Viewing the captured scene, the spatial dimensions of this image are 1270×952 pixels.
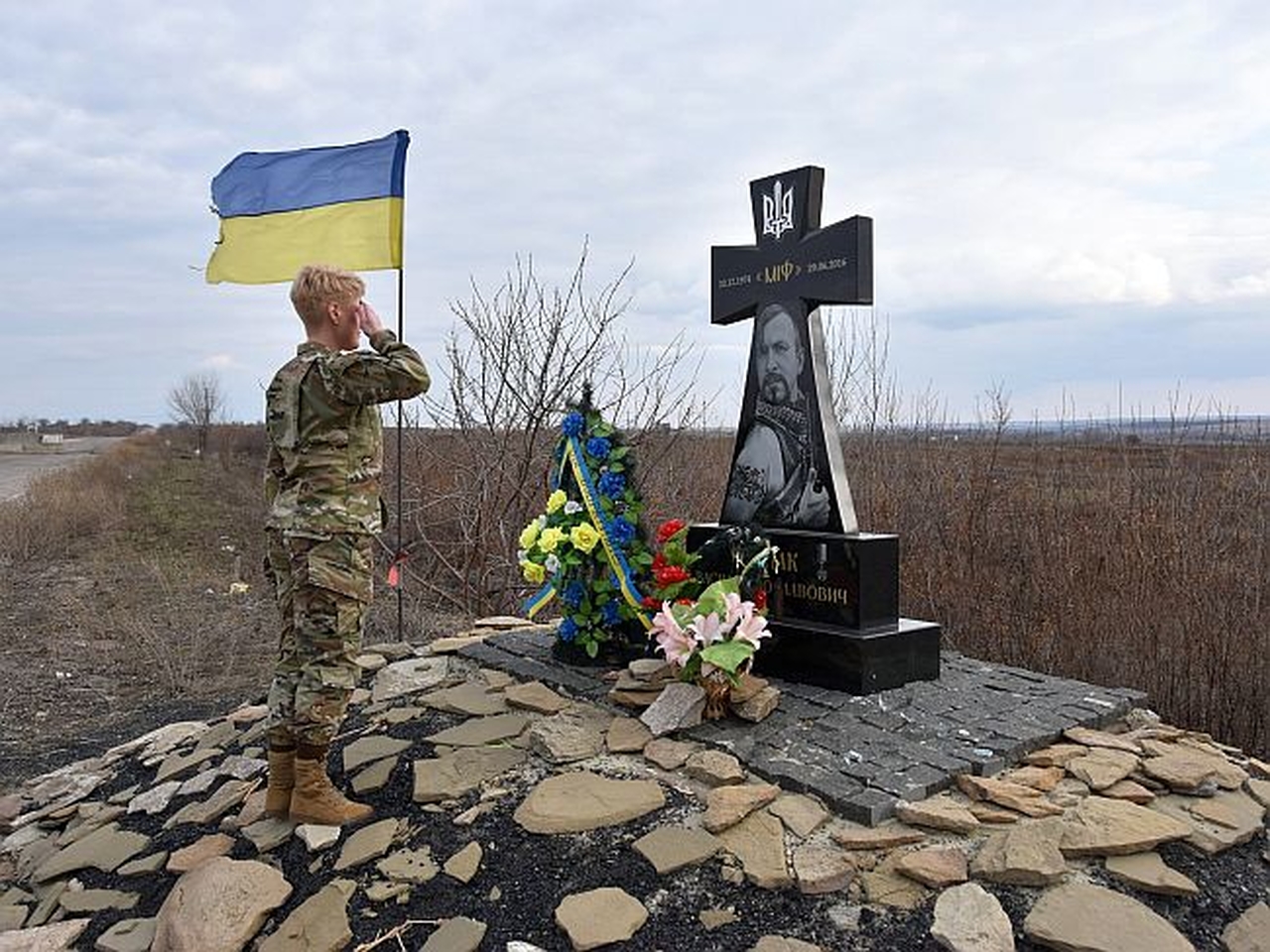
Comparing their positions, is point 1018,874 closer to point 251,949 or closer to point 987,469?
point 251,949

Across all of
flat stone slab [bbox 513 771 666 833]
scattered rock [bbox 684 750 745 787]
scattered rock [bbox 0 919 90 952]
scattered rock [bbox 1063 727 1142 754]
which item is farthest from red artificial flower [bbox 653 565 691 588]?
scattered rock [bbox 0 919 90 952]

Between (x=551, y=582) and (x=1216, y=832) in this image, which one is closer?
(x=1216, y=832)

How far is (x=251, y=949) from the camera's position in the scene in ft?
9.91

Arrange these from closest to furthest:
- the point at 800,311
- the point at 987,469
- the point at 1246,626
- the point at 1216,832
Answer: the point at 1216,832
the point at 800,311
the point at 1246,626
the point at 987,469

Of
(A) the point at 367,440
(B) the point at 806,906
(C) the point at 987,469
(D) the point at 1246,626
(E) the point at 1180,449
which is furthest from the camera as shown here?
(C) the point at 987,469

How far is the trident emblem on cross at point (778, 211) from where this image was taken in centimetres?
504

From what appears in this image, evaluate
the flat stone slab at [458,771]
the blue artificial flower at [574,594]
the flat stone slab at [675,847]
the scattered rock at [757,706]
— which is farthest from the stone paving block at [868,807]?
the blue artificial flower at [574,594]

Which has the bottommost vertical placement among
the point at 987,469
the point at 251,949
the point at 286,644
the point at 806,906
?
the point at 251,949

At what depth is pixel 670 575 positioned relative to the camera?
446 cm

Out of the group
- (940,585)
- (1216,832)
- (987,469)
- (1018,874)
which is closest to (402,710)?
(1018,874)

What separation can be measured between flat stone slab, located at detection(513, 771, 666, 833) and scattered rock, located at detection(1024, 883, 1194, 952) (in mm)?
1226

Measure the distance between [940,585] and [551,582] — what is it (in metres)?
3.53

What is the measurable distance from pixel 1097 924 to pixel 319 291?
120 inches

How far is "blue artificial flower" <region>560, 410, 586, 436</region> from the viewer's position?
5.06 m
